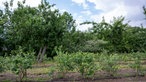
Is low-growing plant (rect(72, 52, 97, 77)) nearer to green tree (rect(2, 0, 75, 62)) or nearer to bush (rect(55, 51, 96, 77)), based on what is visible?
bush (rect(55, 51, 96, 77))

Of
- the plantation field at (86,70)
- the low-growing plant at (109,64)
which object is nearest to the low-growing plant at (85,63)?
the plantation field at (86,70)

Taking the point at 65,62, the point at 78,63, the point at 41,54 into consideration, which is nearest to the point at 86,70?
the point at 78,63

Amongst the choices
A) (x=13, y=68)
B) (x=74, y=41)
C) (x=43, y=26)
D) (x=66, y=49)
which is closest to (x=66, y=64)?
(x=13, y=68)

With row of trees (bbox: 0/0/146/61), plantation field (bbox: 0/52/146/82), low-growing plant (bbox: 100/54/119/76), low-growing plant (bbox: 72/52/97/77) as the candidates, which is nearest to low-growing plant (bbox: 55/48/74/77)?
plantation field (bbox: 0/52/146/82)

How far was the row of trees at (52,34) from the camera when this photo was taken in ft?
61.4

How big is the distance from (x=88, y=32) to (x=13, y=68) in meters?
20.2

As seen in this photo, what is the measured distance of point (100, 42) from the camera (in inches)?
1056

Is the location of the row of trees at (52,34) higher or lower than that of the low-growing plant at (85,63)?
higher

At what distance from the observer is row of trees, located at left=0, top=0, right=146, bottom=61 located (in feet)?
61.4

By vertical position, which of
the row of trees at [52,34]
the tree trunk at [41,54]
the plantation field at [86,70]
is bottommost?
the plantation field at [86,70]

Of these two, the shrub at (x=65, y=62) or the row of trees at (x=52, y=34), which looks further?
the row of trees at (x=52, y=34)

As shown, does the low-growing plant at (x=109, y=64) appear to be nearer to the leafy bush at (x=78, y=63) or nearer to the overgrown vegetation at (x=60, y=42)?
the overgrown vegetation at (x=60, y=42)

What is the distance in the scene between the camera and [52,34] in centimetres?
1853

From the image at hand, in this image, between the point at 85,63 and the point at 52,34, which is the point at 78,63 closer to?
the point at 85,63
